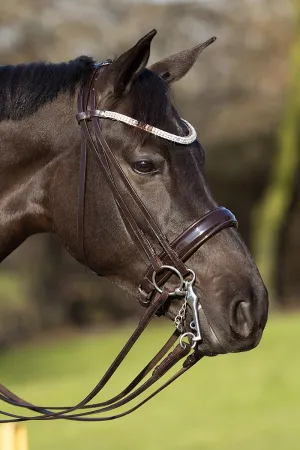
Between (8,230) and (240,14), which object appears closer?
(8,230)

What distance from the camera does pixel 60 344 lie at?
18031 mm

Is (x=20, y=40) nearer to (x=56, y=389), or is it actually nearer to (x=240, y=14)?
(x=240, y=14)

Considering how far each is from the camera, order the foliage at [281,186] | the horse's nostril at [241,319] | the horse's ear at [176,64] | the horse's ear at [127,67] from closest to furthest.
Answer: the horse's nostril at [241,319] < the horse's ear at [127,67] < the horse's ear at [176,64] < the foliage at [281,186]

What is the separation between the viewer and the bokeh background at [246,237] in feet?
34.2

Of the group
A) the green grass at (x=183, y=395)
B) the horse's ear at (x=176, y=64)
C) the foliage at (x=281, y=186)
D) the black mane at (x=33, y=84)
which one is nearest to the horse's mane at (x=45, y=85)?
the black mane at (x=33, y=84)

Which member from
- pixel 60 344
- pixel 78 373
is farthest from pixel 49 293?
pixel 78 373

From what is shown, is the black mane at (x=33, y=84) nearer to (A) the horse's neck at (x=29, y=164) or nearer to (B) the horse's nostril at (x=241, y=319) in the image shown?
(A) the horse's neck at (x=29, y=164)

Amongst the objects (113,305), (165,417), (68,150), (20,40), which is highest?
(20,40)

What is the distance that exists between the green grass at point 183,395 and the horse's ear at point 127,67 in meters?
6.02

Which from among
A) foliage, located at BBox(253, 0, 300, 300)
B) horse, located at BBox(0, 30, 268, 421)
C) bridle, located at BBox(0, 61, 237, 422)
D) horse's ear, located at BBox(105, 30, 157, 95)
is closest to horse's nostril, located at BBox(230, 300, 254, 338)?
horse, located at BBox(0, 30, 268, 421)

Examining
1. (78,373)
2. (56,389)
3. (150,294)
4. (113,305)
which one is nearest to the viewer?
(150,294)

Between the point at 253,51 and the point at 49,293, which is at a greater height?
the point at 253,51

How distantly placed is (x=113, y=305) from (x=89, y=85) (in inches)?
674

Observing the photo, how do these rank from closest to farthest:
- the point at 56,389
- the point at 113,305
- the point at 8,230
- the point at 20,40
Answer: the point at 8,230, the point at 56,389, the point at 20,40, the point at 113,305
